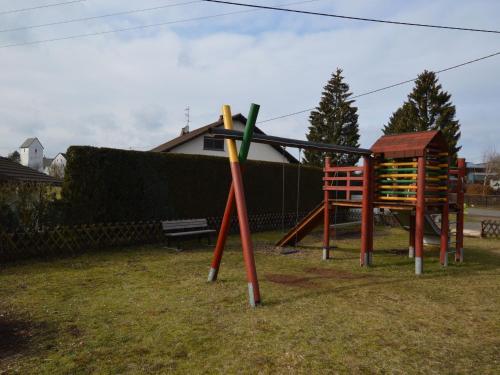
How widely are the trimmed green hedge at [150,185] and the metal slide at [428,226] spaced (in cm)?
649

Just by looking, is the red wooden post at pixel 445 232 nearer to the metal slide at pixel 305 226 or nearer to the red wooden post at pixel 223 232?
the metal slide at pixel 305 226

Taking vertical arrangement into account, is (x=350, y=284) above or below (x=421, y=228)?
below

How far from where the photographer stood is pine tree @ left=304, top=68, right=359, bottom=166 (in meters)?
40.4

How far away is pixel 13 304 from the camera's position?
5934 mm

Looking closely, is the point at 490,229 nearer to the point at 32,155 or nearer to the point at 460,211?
the point at 460,211

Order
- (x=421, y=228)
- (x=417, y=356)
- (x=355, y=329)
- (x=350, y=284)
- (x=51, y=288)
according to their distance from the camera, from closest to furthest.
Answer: (x=417, y=356) < (x=355, y=329) < (x=51, y=288) < (x=350, y=284) < (x=421, y=228)

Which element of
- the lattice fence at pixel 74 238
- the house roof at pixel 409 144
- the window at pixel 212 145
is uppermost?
the window at pixel 212 145

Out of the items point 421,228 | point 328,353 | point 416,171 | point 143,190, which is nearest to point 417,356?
point 328,353

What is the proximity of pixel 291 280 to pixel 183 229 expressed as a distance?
20.1 ft

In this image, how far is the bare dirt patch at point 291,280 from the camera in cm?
744

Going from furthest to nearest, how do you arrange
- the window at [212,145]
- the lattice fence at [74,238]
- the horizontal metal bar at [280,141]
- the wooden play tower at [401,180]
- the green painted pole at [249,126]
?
1. the window at [212,145]
2. the lattice fence at [74,238]
3. the wooden play tower at [401,180]
4. the green painted pole at [249,126]
5. the horizontal metal bar at [280,141]

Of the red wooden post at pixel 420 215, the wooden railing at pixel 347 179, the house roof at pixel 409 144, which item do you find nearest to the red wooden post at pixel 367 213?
the wooden railing at pixel 347 179

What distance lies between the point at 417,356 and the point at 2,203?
926 centimetres

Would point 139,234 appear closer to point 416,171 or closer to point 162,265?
point 162,265
